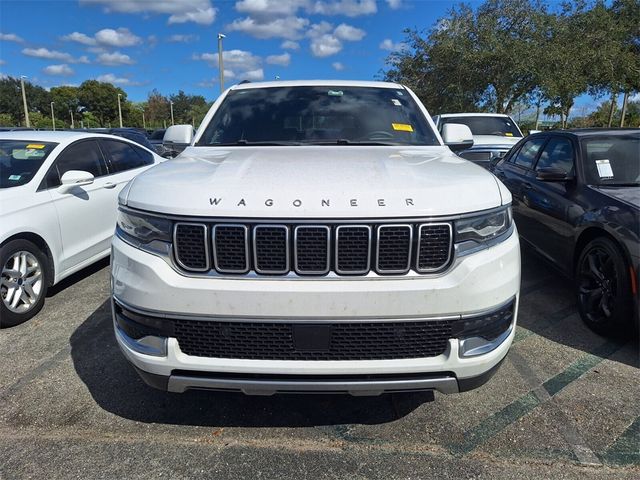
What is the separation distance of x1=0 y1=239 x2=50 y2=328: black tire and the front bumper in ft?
7.71

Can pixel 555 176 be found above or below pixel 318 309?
above

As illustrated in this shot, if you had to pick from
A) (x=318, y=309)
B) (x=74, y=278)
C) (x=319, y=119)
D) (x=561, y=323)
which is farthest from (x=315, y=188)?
(x=74, y=278)

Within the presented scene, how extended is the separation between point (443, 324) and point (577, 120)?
43664 mm

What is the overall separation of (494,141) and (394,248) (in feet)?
29.1

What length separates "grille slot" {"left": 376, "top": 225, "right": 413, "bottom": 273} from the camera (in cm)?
219

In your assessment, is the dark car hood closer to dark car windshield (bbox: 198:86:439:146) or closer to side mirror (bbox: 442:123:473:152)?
side mirror (bbox: 442:123:473:152)

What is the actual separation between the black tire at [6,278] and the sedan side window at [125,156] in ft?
5.52

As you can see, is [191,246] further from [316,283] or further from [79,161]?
[79,161]

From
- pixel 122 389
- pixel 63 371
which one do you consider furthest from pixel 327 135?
pixel 63 371

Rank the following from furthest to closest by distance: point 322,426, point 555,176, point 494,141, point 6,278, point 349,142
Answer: point 494,141 → point 555,176 → point 6,278 → point 349,142 → point 322,426

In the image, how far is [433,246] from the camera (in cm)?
224

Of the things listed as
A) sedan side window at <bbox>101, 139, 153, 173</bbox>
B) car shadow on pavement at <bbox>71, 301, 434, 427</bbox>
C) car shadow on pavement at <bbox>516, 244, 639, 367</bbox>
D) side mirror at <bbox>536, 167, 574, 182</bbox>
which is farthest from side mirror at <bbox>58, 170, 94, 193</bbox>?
side mirror at <bbox>536, 167, 574, 182</bbox>

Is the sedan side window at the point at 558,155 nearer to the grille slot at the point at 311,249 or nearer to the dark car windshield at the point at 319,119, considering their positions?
the dark car windshield at the point at 319,119

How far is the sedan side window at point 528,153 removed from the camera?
5754 mm
